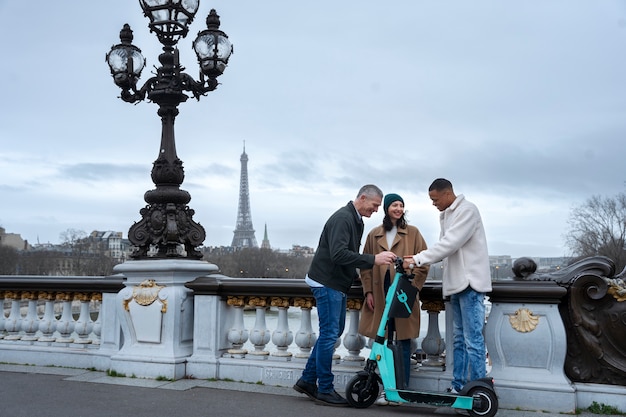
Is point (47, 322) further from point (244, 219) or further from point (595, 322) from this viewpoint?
point (244, 219)

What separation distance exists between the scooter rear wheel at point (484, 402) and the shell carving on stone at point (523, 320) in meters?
0.87

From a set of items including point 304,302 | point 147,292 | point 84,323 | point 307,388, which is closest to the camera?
point 307,388

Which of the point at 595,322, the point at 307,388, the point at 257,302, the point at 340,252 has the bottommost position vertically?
the point at 307,388

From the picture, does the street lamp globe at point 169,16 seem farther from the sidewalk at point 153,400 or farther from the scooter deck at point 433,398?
the scooter deck at point 433,398

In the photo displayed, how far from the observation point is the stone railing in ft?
18.7

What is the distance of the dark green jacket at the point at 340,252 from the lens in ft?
18.3

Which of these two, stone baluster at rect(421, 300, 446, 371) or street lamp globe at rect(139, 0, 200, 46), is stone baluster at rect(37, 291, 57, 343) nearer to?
street lamp globe at rect(139, 0, 200, 46)

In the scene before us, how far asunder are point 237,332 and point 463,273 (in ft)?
8.76

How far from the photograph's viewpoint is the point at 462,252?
5.50 m

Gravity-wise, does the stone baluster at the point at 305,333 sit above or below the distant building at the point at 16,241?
below

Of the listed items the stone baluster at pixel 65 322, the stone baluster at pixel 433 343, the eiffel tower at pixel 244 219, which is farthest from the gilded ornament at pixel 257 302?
the eiffel tower at pixel 244 219

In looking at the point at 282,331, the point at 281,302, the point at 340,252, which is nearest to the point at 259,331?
the point at 282,331

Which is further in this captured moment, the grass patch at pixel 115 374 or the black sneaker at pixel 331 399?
the grass patch at pixel 115 374

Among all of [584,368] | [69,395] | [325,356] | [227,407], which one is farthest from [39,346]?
[584,368]
